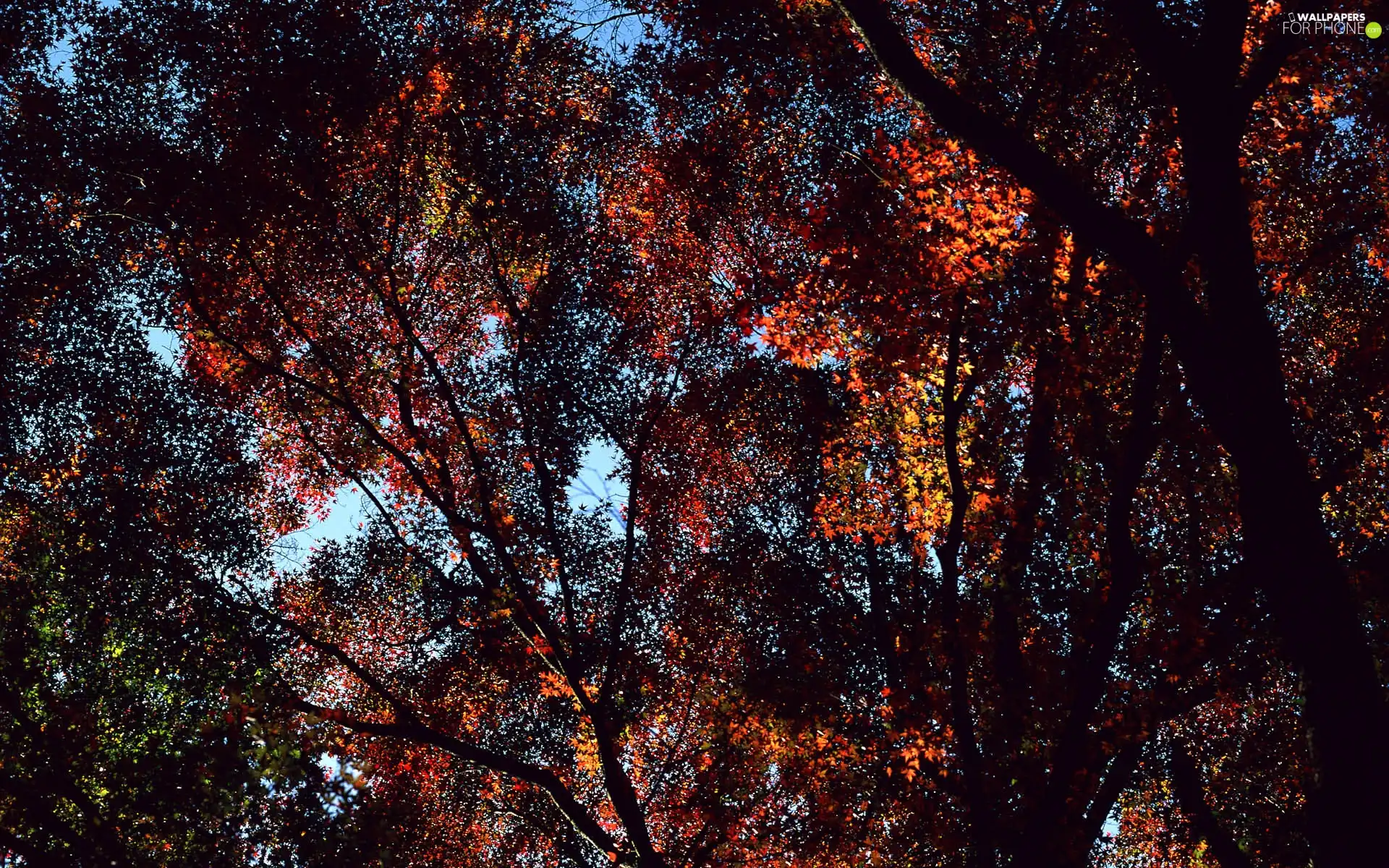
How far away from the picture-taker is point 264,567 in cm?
1488

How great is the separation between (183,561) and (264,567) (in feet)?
4.56

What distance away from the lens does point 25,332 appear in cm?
1439

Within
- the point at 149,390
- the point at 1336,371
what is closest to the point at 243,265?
the point at 149,390

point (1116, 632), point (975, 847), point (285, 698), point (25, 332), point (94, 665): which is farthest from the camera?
point (94, 665)

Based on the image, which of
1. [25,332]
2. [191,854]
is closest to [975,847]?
[191,854]

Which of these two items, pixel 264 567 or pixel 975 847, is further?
pixel 264 567

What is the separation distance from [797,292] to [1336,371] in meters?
9.39

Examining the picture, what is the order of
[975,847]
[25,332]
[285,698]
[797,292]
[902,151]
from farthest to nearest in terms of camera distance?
[25,332]
[797,292]
[902,151]
[285,698]
[975,847]

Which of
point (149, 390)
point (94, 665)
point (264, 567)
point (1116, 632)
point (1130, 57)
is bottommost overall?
point (1116, 632)

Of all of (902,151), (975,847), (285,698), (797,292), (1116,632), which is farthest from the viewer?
(797,292)

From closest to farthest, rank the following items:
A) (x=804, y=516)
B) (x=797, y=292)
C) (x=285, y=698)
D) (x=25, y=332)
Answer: (x=285, y=698) → (x=797, y=292) → (x=25, y=332) → (x=804, y=516)

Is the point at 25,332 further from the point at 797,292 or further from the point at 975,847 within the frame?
the point at 975,847

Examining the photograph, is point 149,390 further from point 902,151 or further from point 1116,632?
point 1116,632

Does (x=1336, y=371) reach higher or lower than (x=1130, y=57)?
lower
